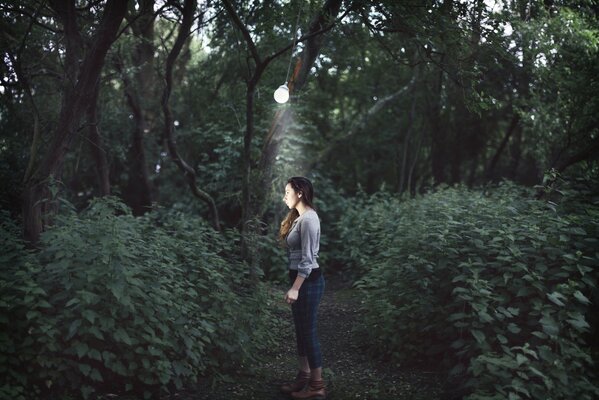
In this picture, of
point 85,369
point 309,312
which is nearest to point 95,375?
point 85,369

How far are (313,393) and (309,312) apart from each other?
0.78m

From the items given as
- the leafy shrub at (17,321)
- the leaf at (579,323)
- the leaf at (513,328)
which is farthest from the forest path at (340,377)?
the leaf at (579,323)

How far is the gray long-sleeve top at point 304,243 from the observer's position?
4.46 m

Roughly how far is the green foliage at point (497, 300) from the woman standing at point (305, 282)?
1.24 m

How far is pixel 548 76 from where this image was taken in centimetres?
975

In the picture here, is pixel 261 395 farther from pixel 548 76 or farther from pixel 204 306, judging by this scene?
pixel 548 76

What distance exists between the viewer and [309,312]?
4625mm

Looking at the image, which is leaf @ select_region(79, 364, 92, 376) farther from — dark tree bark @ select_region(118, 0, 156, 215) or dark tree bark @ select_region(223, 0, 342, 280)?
dark tree bark @ select_region(118, 0, 156, 215)

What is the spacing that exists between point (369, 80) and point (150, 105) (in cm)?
749

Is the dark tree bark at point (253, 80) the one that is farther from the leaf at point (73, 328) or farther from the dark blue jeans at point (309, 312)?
the leaf at point (73, 328)

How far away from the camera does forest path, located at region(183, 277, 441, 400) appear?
16.0 ft

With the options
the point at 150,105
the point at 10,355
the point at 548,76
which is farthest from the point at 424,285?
the point at 150,105

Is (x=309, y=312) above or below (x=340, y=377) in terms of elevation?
above

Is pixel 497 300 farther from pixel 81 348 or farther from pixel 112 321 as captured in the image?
pixel 81 348
